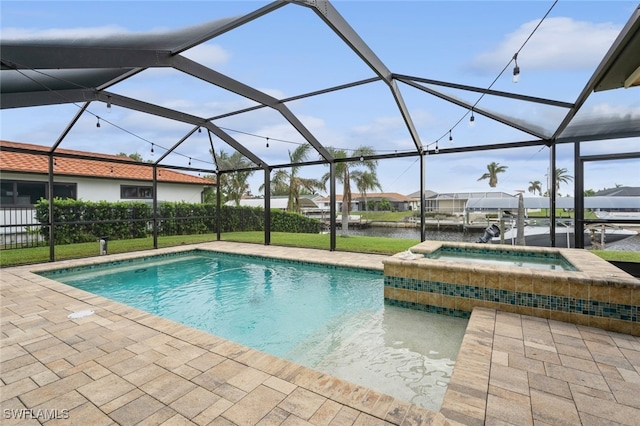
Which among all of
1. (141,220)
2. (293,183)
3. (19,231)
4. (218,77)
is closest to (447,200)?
(293,183)

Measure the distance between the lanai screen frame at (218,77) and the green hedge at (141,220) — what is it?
3707mm

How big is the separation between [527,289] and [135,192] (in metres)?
14.7

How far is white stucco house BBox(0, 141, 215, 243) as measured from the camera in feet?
30.7

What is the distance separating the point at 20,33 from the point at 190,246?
7.88m

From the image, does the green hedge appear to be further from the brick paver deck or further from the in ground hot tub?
the in ground hot tub

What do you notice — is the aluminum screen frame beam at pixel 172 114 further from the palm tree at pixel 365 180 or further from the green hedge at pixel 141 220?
the palm tree at pixel 365 180

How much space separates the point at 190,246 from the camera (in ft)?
33.8

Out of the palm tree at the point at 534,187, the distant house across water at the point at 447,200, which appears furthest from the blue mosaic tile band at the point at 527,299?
the palm tree at the point at 534,187

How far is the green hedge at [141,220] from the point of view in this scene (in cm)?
1024

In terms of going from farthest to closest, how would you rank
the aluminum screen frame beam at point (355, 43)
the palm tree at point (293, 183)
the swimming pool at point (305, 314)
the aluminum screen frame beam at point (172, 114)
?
1. the palm tree at point (293, 183)
2. the aluminum screen frame beam at point (172, 114)
3. the aluminum screen frame beam at point (355, 43)
4. the swimming pool at point (305, 314)

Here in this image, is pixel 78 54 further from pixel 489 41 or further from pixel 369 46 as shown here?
pixel 489 41

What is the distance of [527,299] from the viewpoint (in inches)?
146

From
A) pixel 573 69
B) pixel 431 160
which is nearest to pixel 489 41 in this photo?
pixel 573 69

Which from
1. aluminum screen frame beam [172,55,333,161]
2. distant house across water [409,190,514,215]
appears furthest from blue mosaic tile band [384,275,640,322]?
distant house across water [409,190,514,215]
